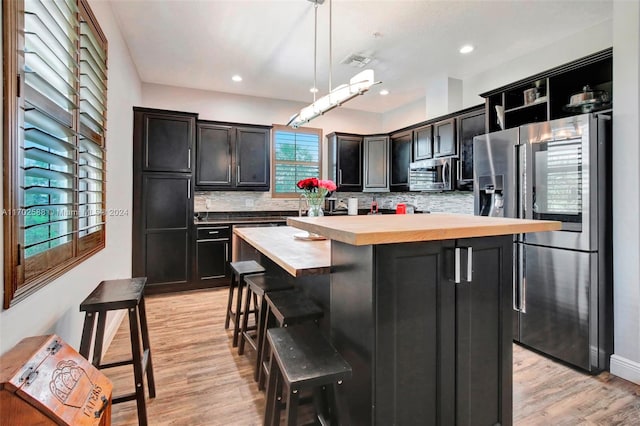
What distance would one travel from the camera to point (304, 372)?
1210 millimetres

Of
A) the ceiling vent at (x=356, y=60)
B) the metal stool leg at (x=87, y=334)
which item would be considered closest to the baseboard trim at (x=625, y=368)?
the metal stool leg at (x=87, y=334)

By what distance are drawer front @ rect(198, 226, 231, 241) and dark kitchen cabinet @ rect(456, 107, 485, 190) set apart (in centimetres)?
319

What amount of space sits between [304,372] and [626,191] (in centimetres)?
251

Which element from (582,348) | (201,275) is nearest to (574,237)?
(582,348)

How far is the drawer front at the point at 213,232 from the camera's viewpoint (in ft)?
14.3

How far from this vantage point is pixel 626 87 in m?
2.22

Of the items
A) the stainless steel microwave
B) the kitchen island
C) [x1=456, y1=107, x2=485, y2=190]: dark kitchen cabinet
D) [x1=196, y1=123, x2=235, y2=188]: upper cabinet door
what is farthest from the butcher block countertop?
[x1=196, y1=123, x2=235, y2=188]: upper cabinet door

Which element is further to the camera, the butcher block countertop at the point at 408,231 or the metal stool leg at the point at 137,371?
the metal stool leg at the point at 137,371

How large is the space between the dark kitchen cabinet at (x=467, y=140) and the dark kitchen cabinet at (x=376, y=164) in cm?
153

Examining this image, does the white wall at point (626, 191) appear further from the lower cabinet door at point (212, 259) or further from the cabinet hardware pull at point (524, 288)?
the lower cabinet door at point (212, 259)

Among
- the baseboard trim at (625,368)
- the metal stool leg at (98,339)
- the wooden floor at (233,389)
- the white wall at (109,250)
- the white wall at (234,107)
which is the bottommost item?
the wooden floor at (233,389)

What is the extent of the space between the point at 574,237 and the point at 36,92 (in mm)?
3276

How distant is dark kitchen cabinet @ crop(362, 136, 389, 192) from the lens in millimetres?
5461

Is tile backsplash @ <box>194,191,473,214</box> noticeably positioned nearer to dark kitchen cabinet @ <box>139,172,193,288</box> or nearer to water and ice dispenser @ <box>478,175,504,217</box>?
dark kitchen cabinet @ <box>139,172,193,288</box>
